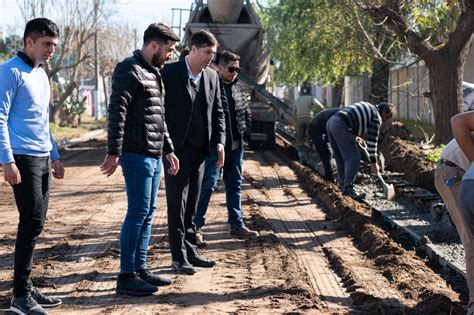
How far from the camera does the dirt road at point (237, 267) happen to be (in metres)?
6.20

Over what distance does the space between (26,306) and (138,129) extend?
1501 mm

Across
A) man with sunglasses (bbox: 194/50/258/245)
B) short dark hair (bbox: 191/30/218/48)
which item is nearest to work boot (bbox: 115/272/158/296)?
short dark hair (bbox: 191/30/218/48)

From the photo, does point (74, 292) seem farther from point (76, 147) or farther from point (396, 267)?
point (76, 147)

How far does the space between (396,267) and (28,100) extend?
360 cm

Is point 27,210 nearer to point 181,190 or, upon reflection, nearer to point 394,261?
point 181,190

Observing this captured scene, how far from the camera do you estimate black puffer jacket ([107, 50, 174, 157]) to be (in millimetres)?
6133

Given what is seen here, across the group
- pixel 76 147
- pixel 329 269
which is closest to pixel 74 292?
pixel 329 269

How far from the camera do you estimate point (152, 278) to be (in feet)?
22.0

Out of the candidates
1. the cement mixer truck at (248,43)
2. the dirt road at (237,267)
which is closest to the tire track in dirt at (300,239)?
the dirt road at (237,267)

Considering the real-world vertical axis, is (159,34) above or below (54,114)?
above

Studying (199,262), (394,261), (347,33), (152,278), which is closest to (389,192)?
(394,261)

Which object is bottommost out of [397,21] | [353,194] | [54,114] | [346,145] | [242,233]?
[54,114]

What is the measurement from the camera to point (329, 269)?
303 inches

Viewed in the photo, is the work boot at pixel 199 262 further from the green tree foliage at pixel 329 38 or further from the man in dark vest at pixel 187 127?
the green tree foliage at pixel 329 38
